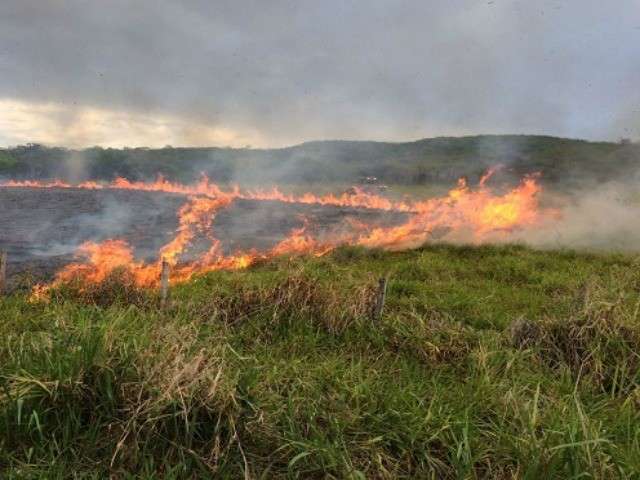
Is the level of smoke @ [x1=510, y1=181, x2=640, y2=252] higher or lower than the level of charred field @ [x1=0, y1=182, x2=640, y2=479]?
higher

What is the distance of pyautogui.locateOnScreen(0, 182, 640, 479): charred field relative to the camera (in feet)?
12.8

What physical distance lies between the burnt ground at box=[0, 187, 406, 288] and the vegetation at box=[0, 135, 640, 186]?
58.1ft

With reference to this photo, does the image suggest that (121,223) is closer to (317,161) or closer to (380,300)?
(380,300)

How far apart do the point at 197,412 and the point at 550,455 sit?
291 cm

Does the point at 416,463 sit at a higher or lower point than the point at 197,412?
lower

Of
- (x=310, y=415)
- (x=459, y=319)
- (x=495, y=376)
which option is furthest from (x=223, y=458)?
(x=459, y=319)

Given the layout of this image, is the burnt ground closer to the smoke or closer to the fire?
the fire

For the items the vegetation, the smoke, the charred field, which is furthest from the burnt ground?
the vegetation

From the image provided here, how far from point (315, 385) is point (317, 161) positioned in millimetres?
59456

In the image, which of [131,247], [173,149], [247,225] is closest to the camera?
[131,247]

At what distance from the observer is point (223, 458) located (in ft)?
13.0

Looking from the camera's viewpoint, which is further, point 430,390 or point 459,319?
point 459,319

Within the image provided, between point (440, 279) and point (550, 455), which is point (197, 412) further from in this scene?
point (440, 279)

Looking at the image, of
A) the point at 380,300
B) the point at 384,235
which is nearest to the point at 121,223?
the point at 384,235
